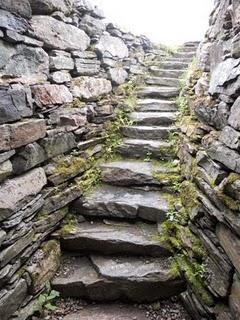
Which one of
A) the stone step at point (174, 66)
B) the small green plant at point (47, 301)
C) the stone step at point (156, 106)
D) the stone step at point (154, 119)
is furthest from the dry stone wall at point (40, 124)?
the stone step at point (174, 66)

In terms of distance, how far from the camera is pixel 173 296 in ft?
13.5

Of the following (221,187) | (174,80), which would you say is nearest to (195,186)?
(221,187)

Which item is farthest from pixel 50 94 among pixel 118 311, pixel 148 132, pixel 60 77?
pixel 118 311

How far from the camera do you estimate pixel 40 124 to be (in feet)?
12.7

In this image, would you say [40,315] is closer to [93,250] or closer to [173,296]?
[93,250]

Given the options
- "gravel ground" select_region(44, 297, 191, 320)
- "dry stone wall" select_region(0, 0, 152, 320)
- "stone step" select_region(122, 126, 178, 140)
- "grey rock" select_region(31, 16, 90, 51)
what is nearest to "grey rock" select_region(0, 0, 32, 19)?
"dry stone wall" select_region(0, 0, 152, 320)

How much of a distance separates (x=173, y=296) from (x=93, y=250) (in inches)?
49.0

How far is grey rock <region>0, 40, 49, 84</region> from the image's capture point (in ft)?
11.3

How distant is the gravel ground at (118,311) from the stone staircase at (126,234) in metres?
0.10

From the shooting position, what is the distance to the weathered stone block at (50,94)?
153 inches

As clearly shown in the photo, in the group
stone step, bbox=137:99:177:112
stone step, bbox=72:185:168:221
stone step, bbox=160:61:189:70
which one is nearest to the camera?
stone step, bbox=72:185:168:221

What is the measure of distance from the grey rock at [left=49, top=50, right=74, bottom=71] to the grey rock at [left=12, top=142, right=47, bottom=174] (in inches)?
46.7

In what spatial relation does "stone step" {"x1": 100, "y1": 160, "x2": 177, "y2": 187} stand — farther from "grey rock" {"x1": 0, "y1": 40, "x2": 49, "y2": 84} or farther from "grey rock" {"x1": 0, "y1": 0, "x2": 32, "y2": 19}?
"grey rock" {"x1": 0, "y1": 0, "x2": 32, "y2": 19}

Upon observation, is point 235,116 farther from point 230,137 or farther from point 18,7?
point 18,7
